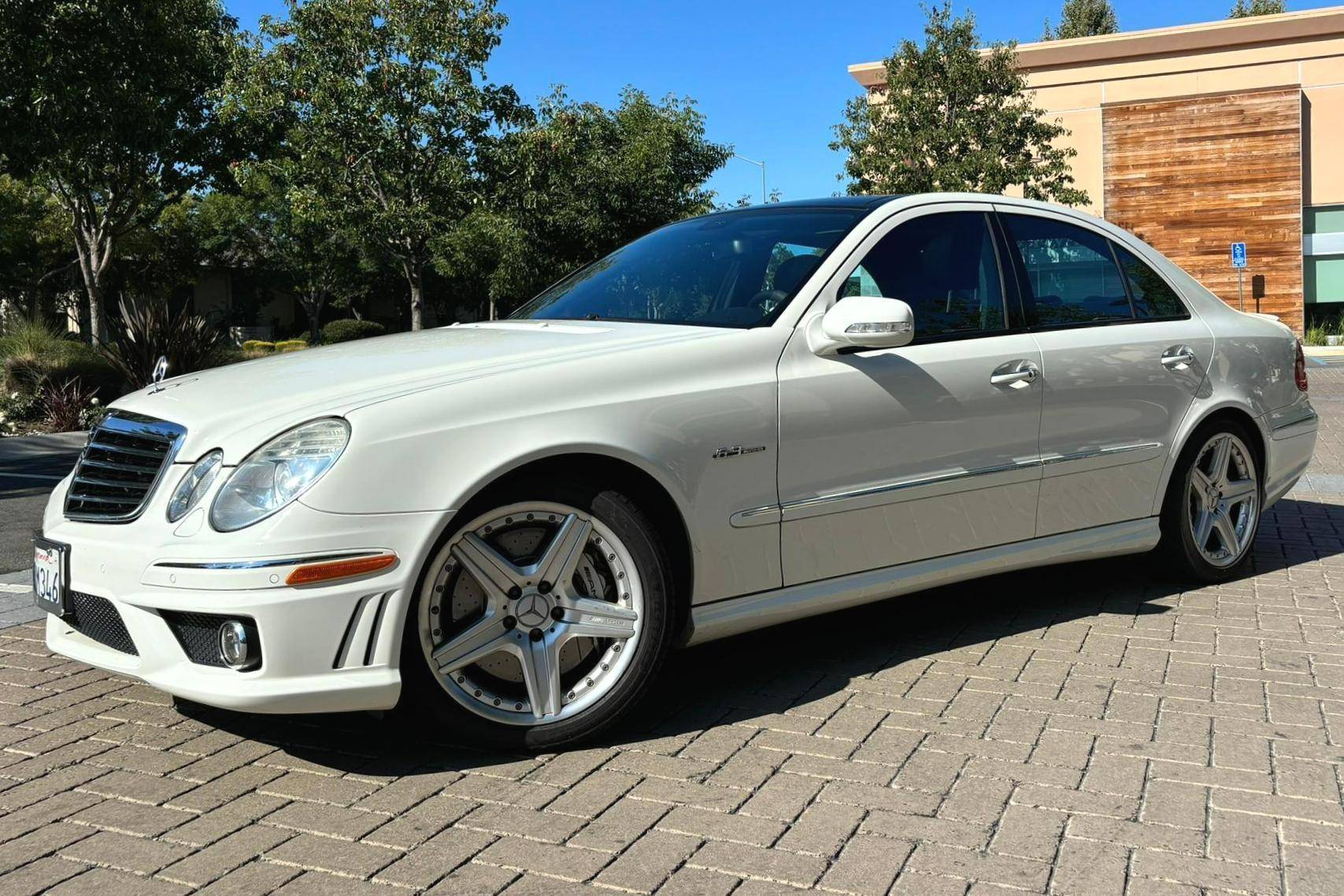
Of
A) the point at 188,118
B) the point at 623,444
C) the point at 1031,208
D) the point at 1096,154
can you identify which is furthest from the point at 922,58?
the point at 623,444

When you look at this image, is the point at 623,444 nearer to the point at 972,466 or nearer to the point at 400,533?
the point at 400,533

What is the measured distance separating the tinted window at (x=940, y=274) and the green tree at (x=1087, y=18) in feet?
230

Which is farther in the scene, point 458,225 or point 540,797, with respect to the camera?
point 458,225

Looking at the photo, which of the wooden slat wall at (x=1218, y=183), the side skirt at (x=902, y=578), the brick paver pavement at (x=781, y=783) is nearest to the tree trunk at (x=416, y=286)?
the brick paver pavement at (x=781, y=783)

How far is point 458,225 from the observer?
23.8m

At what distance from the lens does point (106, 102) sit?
718 inches

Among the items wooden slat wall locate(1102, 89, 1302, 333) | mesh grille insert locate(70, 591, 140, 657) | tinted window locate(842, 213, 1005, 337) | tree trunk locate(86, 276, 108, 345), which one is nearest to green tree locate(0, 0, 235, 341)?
tree trunk locate(86, 276, 108, 345)

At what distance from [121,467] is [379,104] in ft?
65.0

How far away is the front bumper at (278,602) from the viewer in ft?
10.6

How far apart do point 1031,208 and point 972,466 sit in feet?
4.36

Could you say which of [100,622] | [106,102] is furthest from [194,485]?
[106,102]

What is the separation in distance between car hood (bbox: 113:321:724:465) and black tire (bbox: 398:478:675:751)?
370 millimetres

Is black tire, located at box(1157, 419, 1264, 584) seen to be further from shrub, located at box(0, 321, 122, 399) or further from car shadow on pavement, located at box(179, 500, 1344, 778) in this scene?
shrub, located at box(0, 321, 122, 399)

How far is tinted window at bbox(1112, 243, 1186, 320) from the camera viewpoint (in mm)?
5414
